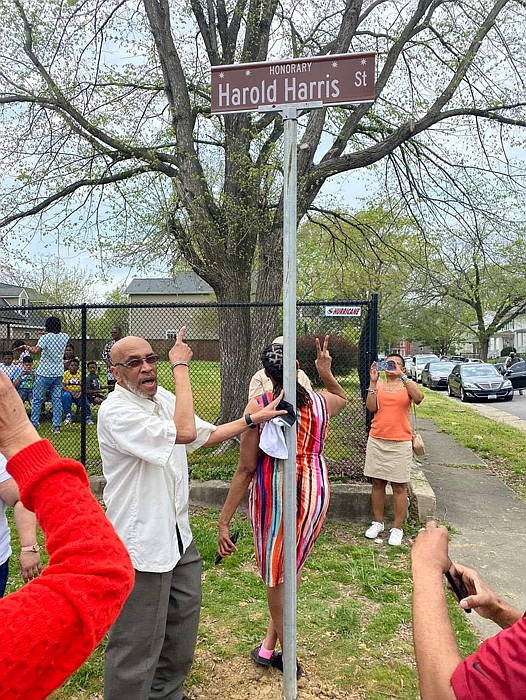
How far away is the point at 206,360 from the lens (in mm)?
7730

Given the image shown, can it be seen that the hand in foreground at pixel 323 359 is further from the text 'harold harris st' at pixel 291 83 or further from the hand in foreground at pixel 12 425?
the hand in foreground at pixel 12 425

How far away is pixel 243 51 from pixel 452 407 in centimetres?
1397

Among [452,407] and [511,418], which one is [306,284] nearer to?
[452,407]

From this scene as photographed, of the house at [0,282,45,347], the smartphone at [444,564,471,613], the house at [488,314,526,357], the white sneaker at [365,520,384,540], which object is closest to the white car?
the house at [0,282,45,347]

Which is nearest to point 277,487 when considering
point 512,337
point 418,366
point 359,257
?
point 359,257

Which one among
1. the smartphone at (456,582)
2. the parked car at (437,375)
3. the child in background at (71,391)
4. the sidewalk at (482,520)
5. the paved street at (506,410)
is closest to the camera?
the smartphone at (456,582)

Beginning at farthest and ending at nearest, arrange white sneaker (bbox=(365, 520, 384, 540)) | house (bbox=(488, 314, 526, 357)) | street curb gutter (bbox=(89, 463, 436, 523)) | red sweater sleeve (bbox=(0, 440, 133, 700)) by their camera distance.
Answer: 1. house (bbox=(488, 314, 526, 357))
2. street curb gutter (bbox=(89, 463, 436, 523))
3. white sneaker (bbox=(365, 520, 384, 540))
4. red sweater sleeve (bbox=(0, 440, 133, 700))

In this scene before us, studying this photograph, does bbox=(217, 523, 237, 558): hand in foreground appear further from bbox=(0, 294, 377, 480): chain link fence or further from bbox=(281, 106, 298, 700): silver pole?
bbox=(0, 294, 377, 480): chain link fence

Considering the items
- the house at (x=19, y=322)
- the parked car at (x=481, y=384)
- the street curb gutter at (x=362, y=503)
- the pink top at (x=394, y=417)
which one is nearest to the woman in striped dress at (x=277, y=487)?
the pink top at (x=394, y=417)

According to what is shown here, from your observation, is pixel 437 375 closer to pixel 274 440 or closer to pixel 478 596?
pixel 274 440

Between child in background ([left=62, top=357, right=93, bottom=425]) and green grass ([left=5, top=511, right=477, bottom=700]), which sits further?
child in background ([left=62, top=357, right=93, bottom=425])

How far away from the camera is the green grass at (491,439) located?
348 inches

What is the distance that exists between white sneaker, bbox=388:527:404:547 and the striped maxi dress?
252 cm

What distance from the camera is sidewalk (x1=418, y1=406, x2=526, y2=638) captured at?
4805 millimetres
